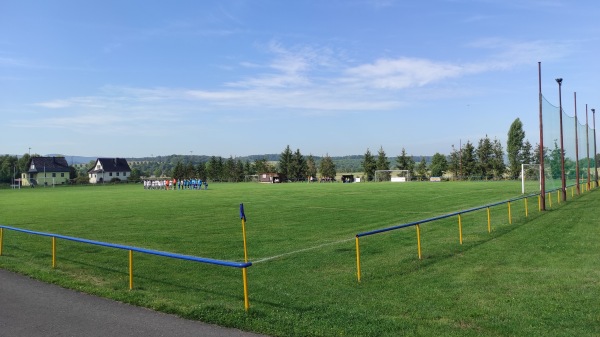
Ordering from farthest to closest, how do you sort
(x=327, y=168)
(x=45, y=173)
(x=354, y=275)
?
(x=327, y=168), (x=45, y=173), (x=354, y=275)

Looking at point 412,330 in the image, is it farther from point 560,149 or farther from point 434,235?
point 560,149

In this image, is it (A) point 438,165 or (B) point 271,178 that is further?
(A) point 438,165

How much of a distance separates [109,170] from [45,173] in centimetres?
1799

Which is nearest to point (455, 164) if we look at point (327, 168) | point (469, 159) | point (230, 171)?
point (469, 159)

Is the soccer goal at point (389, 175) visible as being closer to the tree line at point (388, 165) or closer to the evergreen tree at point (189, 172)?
the tree line at point (388, 165)

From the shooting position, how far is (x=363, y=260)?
40.6 ft

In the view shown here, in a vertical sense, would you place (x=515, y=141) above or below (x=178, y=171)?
above

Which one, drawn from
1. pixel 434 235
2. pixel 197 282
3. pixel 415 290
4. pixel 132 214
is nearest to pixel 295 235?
pixel 434 235

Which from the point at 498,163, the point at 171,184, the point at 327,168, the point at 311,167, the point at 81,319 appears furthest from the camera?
the point at 311,167

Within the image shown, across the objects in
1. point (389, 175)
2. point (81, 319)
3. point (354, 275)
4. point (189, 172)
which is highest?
point (189, 172)

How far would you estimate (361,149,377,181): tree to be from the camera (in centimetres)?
11031

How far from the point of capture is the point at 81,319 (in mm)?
7246

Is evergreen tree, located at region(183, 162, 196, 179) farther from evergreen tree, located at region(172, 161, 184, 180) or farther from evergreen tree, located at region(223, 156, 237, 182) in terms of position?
evergreen tree, located at region(223, 156, 237, 182)

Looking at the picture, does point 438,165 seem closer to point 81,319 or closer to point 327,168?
point 327,168
